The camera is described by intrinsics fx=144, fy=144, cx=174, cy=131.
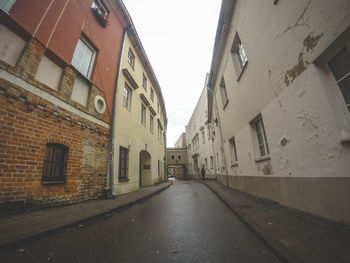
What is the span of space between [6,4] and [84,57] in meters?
2.33

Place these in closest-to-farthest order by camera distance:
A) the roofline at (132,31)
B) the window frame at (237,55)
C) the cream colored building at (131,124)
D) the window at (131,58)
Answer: the window frame at (237,55)
the cream colored building at (131,124)
the roofline at (132,31)
the window at (131,58)

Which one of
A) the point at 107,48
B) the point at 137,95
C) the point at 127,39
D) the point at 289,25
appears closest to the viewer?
the point at 289,25

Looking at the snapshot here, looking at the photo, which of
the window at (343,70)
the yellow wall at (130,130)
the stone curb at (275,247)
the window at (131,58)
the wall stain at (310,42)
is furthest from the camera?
the window at (131,58)

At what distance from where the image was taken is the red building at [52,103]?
10.6 feet

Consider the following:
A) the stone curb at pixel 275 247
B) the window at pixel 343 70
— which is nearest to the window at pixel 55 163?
the stone curb at pixel 275 247

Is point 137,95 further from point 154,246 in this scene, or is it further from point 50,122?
point 154,246

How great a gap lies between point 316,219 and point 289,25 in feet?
12.4

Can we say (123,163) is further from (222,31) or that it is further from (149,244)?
(222,31)

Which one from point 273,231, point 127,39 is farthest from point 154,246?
point 127,39

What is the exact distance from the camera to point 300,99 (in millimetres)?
2859

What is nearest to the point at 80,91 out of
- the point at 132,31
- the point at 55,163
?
the point at 55,163

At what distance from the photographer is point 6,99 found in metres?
3.14

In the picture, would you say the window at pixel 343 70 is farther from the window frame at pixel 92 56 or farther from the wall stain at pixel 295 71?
the window frame at pixel 92 56

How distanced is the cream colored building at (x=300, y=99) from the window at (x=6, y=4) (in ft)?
20.5
